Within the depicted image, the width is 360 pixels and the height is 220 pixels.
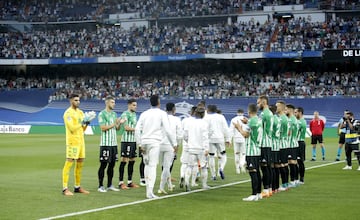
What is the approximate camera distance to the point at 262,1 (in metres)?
65.9

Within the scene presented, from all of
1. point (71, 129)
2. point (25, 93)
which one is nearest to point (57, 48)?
point (25, 93)

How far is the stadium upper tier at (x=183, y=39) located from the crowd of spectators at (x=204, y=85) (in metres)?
2.96

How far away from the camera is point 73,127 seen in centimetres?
1602

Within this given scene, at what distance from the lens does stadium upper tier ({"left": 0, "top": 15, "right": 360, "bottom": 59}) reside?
5984 cm

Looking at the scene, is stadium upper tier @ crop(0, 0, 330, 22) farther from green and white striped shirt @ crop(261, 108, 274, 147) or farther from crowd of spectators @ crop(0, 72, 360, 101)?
green and white striped shirt @ crop(261, 108, 274, 147)

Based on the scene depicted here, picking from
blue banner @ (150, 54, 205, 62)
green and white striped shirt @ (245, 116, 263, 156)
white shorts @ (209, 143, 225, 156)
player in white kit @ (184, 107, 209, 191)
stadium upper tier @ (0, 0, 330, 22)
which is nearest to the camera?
green and white striped shirt @ (245, 116, 263, 156)

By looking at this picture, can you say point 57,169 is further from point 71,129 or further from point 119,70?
point 119,70

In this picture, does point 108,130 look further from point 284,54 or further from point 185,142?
point 284,54

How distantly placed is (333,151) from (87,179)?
1748 centimetres

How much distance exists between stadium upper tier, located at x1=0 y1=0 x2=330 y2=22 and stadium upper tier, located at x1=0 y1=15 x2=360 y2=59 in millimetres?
1811

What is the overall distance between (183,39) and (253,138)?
51226 millimetres

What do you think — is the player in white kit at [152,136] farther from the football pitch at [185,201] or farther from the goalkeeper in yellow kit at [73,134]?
the goalkeeper in yellow kit at [73,134]

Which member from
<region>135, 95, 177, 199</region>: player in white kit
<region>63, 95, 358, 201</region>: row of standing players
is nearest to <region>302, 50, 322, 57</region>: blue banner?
<region>63, 95, 358, 201</region>: row of standing players

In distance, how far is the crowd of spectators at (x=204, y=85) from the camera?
57616 millimetres
